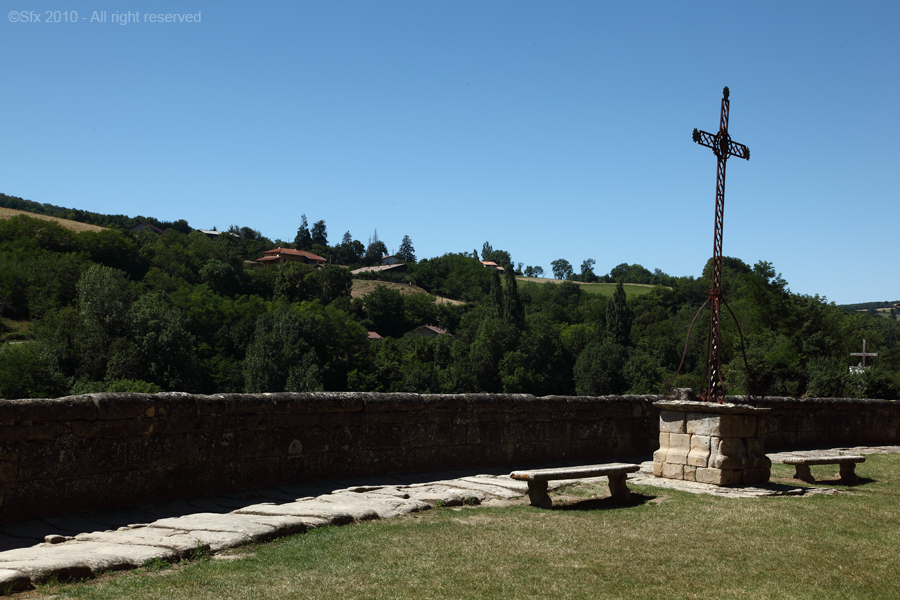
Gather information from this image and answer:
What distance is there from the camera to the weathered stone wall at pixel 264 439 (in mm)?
5270

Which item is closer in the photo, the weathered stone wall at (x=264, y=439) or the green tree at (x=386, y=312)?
the weathered stone wall at (x=264, y=439)

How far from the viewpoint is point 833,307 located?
35.9 meters

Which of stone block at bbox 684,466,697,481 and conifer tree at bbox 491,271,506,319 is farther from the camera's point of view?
conifer tree at bbox 491,271,506,319

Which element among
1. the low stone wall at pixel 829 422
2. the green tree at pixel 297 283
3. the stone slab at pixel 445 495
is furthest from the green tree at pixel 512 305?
the stone slab at pixel 445 495

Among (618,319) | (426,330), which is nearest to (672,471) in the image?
(618,319)

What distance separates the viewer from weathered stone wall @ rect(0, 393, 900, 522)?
5270mm

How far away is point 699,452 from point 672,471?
43 centimetres

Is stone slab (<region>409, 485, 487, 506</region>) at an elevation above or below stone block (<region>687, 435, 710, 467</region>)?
below

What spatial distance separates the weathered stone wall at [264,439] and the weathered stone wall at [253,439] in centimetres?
1

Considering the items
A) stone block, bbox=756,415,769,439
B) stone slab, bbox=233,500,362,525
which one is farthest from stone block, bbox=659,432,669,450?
stone slab, bbox=233,500,362,525

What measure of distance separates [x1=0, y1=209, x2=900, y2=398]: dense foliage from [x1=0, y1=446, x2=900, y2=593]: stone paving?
19085 millimetres

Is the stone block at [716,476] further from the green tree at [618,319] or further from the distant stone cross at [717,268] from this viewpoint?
the green tree at [618,319]

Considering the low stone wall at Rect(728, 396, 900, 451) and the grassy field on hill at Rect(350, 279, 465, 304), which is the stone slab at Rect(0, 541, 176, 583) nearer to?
the low stone wall at Rect(728, 396, 900, 451)

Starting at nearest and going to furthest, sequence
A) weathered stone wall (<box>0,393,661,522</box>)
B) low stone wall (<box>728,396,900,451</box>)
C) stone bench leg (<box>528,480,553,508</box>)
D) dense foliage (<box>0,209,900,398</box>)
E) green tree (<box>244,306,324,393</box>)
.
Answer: weathered stone wall (<box>0,393,661,522</box>) < stone bench leg (<box>528,480,553,508</box>) < low stone wall (<box>728,396,900,451</box>) < dense foliage (<box>0,209,900,398</box>) < green tree (<box>244,306,324,393</box>)
